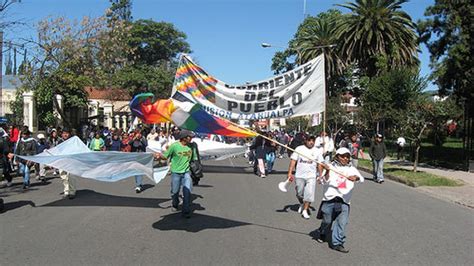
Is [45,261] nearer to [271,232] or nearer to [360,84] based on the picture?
[271,232]

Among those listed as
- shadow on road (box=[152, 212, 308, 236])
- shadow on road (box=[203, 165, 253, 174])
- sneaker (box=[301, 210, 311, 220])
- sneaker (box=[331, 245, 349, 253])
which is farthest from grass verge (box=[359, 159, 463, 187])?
sneaker (box=[331, 245, 349, 253])

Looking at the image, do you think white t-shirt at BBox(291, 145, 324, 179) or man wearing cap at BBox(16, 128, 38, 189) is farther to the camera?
man wearing cap at BBox(16, 128, 38, 189)

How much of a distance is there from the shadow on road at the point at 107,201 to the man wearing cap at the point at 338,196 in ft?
13.9

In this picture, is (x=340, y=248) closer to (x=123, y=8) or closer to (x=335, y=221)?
(x=335, y=221)

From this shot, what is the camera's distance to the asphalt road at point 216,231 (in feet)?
20.4

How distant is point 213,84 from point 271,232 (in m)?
9.49

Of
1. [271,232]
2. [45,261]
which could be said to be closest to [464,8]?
[271,232]

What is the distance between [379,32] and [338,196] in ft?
118

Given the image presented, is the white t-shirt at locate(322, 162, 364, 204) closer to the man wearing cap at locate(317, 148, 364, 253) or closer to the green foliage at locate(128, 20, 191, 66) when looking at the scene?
the man wearing cap at locate(317, 148, 364, 253)

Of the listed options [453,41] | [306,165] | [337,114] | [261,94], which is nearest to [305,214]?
[306,165]

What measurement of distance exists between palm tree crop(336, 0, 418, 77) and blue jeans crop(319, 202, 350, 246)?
34.8m

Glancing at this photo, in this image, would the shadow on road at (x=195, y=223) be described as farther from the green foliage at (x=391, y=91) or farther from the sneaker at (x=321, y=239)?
the green foliage at (x=391, y=91)

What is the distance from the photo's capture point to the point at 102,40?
93.0ft

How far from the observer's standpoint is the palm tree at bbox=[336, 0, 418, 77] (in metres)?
40.1
